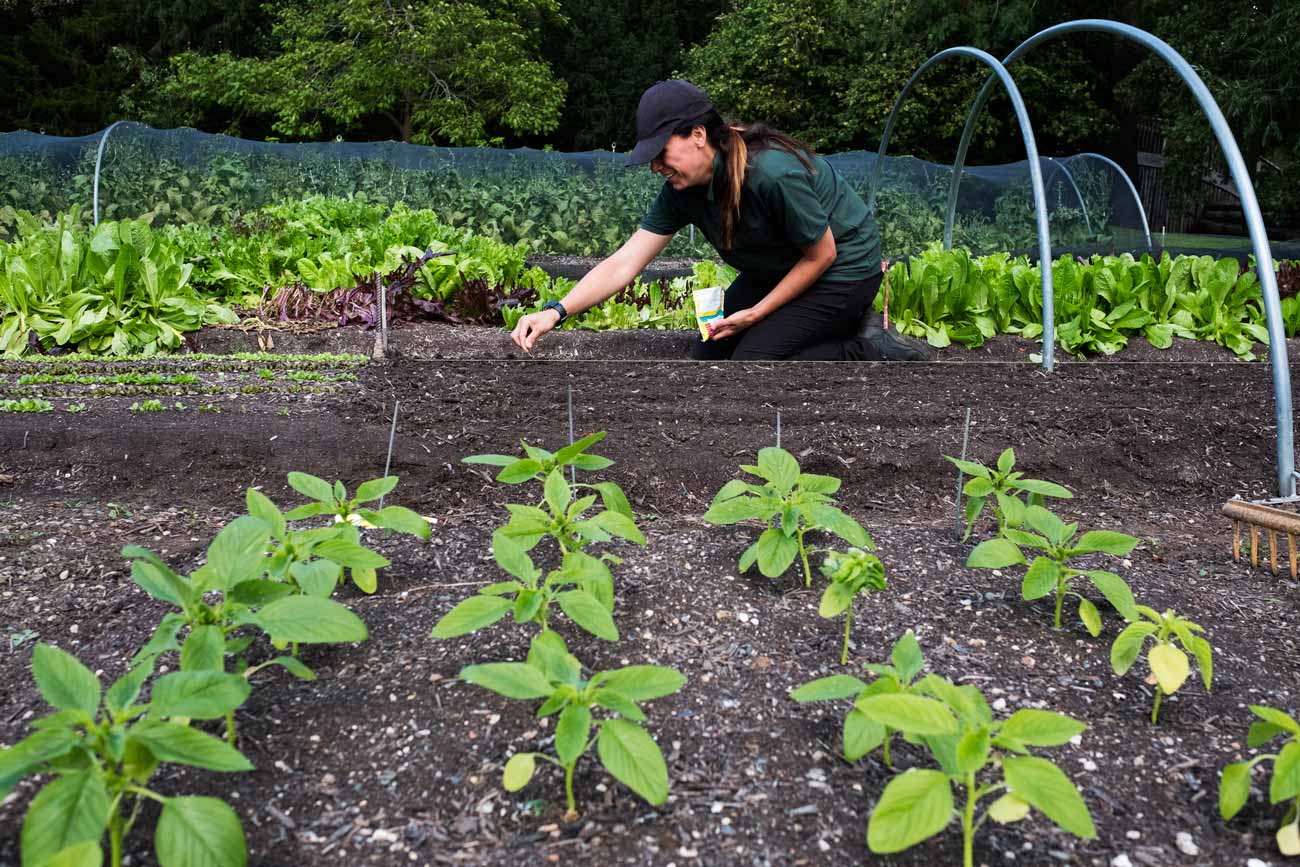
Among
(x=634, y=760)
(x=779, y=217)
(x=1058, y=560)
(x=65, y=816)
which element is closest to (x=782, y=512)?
(x=1058, y=560)

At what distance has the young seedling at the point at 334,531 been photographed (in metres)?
1.75

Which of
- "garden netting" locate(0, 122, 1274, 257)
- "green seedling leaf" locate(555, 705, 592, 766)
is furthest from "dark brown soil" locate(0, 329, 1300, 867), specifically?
"garden netting" locate(0, 122, 1274, 257)

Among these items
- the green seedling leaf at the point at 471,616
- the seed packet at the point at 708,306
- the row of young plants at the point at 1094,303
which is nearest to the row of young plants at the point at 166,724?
the green seedling leaf at the point at 471,616

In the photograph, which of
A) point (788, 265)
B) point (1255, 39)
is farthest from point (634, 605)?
point (1255, 39)

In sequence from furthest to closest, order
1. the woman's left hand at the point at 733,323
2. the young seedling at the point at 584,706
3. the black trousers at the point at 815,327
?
the black trousers at the point at 815,327 < the woman's left hand at the point at 733,323 < the young seedling at the point at 584,706

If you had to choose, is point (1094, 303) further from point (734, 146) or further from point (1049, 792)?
point (1049, 792)

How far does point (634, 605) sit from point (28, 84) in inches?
955

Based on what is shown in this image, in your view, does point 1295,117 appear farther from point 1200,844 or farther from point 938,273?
point 1200,844

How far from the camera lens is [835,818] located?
1445 millimetres

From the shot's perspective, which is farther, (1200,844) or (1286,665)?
(1286,665)

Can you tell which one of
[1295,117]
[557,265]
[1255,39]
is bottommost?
[557,265]

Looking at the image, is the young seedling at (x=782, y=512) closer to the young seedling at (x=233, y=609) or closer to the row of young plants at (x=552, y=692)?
the row of young plants at (x=552, y=692)

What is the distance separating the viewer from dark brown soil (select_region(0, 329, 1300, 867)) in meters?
1.44

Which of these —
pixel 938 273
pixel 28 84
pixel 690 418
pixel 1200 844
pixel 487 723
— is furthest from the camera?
pixel 28 84
